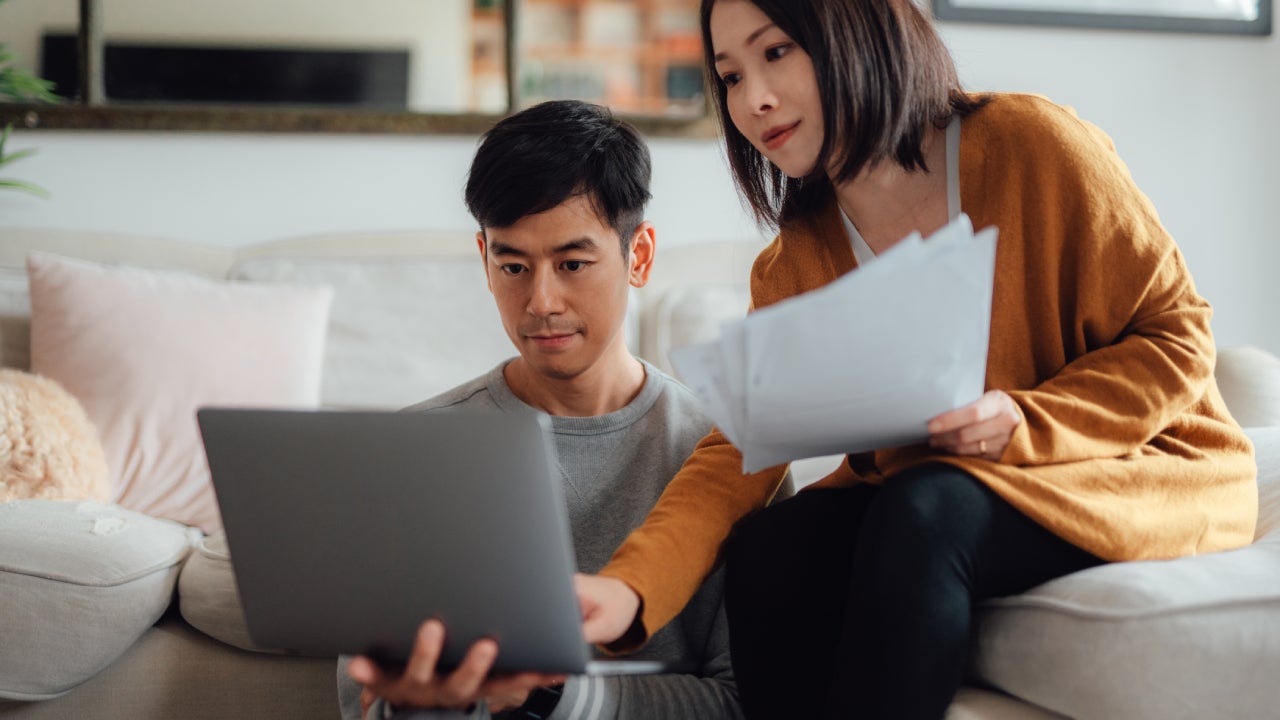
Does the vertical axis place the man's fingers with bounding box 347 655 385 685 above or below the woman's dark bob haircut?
below

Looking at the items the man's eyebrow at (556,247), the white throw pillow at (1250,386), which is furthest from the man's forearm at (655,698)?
the white throw pillow at (1250,386)

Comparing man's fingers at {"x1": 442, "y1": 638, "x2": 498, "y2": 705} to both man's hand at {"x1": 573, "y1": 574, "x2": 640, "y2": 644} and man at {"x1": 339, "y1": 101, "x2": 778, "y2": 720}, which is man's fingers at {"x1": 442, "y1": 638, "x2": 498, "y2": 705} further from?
man at {"x1": 339, "y1": 101, "x2": 778, "y2": 720}

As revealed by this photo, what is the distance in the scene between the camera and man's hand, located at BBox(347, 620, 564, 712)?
774 mm

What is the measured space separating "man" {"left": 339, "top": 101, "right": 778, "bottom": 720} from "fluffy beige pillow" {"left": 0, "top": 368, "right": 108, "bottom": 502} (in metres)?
0.62

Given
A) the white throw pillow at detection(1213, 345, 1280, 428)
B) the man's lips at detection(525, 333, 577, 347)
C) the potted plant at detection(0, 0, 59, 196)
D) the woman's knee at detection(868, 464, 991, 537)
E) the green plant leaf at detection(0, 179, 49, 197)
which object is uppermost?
the potted plant at detection(0, 0, 59, 196)

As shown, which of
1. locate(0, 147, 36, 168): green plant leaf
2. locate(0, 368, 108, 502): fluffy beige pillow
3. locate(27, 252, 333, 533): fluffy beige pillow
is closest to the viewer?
locate(0, 368, 108, 502): fluffy beige pillow

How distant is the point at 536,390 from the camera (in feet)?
4.18

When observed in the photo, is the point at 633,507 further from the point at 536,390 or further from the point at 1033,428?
the point at 1033,428

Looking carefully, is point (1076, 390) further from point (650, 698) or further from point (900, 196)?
point (650, 698)

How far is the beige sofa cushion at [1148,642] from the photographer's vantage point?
81 cm

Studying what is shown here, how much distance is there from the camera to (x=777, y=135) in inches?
42.4

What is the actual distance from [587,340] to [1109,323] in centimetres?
55

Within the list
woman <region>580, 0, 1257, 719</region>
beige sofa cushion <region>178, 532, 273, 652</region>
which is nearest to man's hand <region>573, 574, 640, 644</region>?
woman <region>580, 0, 1257, 719</region>

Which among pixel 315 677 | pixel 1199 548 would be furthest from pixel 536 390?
pixel 1199 548
